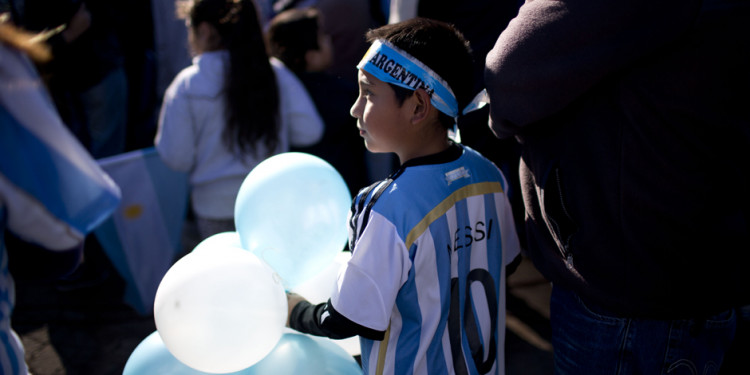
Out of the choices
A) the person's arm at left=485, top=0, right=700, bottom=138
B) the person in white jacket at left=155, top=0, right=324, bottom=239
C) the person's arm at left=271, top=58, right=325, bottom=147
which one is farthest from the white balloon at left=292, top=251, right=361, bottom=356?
the person's arm at left=271, top=58, right=325, bottom=147

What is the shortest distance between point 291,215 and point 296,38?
1804 millimetres

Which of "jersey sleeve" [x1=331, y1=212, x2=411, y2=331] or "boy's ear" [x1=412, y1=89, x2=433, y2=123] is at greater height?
"boy's ear" [x1=412, y1=89, x2=433, y2=123]

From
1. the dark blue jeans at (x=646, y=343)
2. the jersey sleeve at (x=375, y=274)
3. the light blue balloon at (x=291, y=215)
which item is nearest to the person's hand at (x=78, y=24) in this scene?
the light blue balloon at (x=291, y=215)

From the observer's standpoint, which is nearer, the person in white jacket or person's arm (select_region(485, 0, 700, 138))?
person's arm (select_region(485, 0, 700, 138))

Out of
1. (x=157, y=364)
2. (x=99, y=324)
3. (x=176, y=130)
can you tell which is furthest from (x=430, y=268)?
(x=99, y=324)

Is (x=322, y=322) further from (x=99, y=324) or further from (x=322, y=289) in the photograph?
(x=99, y=324)

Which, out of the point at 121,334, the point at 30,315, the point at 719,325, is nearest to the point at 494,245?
the point at 719,325

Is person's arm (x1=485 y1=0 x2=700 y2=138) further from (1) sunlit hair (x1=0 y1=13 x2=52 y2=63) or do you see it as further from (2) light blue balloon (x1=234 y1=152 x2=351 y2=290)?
(1) sunlit hair (x1=0 y1=13 x2=52 y2=63)

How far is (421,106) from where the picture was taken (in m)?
1.57

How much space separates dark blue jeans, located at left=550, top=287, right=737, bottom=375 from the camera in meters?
1.46

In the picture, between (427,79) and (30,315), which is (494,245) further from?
(30,315)

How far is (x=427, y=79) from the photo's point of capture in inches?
60.3

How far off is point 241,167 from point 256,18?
0.76 m

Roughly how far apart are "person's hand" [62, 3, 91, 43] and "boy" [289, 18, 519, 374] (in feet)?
10.9
